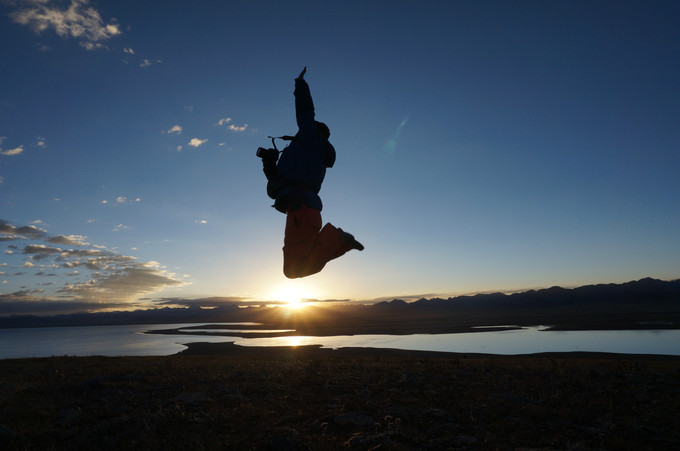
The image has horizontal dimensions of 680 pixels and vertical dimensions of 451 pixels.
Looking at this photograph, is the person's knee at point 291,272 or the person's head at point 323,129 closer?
the person's knee at point 291,272

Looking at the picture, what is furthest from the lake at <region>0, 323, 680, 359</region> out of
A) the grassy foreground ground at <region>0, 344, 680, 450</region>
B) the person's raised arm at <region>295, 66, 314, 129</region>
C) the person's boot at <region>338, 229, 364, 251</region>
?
the person's raised arm at <region>295, 66, 314, 129</region>

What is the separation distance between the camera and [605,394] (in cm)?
920

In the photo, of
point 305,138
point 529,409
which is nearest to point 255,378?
point 529,409

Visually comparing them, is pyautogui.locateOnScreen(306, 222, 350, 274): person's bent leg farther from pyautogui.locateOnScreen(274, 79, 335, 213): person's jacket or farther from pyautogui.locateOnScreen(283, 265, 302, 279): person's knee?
pyautogui.locateOnScreen(274, 79, 335, 213): person's jacket

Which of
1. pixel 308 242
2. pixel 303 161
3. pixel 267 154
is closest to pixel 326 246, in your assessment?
pixel 308 242

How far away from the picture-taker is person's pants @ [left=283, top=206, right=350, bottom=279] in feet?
13.4

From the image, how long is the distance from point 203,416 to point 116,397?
3009 mm

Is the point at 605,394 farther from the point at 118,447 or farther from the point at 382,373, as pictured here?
the point at 118,447

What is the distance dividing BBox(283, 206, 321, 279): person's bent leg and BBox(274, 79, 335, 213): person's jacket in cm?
13

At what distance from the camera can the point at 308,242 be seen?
4.11 metres

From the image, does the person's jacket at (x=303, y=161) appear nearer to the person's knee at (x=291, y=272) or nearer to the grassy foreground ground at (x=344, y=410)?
the person's knee at (x=291, y=272)

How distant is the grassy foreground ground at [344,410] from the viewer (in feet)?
20.4

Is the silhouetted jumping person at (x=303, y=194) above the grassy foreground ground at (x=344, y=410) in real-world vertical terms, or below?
above

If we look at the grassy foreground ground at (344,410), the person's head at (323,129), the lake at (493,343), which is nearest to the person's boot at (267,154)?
the person's head at (323,129)
